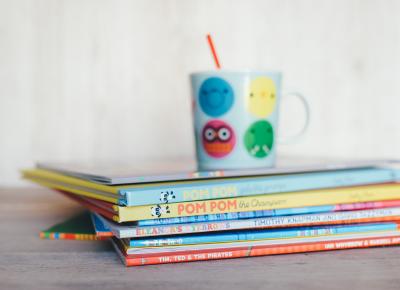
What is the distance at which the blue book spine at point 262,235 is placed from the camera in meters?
0.56

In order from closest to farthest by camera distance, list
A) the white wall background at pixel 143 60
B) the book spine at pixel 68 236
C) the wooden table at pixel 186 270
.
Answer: the wooden table at pixel 186 270
the book spine at pixel 68 236
the white wall background at pixel 143 60

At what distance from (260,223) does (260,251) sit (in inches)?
1.2

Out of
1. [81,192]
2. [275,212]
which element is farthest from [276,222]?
[81,192]

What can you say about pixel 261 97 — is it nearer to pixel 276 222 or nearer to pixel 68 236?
pixel 276 222

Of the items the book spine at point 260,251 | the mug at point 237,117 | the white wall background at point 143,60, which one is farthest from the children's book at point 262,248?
the white wall background at point 143,60

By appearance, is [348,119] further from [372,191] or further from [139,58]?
[372,191]

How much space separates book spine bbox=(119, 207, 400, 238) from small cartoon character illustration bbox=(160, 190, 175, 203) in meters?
0.03

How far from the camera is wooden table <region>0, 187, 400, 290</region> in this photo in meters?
0.50

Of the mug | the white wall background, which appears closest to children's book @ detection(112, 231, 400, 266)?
the mug

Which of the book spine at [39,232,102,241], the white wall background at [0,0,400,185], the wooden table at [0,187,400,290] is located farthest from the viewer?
the white wall background at [0,0,400,185]

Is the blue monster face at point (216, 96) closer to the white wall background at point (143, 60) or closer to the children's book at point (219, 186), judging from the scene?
the children's book at point (219, 186)

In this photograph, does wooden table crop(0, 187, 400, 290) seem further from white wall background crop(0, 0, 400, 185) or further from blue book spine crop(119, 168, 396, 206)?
white wall background crop(0, 0, 400, 185)

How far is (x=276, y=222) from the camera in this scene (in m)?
0.59

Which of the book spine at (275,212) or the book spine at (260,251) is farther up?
the book spine at (275,212)
